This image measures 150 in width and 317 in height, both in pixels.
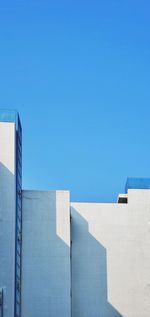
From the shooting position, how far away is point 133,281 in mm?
49781

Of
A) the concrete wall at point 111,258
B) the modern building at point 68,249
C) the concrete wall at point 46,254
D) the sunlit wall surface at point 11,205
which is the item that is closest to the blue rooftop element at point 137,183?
the modern building at point 68,249

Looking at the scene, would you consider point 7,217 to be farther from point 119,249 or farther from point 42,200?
point 119,249

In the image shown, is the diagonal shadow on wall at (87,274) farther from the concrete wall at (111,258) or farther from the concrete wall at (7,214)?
the concrete wall at (7,214)

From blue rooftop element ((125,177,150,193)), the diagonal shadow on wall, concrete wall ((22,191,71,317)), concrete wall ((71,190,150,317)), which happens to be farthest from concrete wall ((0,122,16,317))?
blue rooftop element ((125,177,150,193))

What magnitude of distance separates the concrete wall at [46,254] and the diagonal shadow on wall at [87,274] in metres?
2.35

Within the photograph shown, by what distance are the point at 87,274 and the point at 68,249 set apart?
3475 millimetres

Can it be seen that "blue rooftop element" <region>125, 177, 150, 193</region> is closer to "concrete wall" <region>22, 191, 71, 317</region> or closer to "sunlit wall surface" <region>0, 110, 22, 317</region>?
"concrete wall" <region>22, 191, 71, 317</region>

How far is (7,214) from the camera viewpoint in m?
43.6

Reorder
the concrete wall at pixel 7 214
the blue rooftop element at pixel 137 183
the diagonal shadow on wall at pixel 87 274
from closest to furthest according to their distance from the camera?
the concrete wall at pixel 7 214 → the diagonal shadow on wall at pixel 87 274 → the blue rooftop element at pixel 137 183

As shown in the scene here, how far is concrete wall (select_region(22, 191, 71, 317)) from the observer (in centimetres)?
4634

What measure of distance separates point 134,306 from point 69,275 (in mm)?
6423

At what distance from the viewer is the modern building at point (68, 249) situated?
44.6 meters

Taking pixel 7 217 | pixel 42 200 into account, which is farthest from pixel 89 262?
pixel 7 217

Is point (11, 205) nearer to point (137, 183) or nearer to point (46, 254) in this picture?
point (46, 254)
